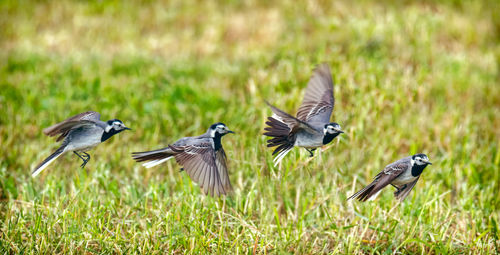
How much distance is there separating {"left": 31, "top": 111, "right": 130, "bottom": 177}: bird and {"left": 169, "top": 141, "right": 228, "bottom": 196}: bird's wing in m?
0.23

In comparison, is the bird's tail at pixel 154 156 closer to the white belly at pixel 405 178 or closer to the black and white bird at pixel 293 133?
the black and white bird at pixel 293 133

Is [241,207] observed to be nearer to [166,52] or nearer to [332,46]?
[332,46]

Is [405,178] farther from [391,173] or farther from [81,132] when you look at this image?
[81,132]

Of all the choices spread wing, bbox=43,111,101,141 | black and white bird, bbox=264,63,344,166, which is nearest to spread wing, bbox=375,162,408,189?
black and white bird, bbox=264,63,344,166

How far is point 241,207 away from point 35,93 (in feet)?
10.7

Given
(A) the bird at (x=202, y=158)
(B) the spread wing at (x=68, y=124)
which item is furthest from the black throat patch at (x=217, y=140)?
(B) the spread wing at (x=68, y=124)

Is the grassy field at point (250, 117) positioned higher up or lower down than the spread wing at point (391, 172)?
lower down

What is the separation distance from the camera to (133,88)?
6.11m

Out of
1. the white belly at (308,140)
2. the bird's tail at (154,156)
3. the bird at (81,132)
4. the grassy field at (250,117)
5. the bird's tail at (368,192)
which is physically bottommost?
the grassy field at (250,117)

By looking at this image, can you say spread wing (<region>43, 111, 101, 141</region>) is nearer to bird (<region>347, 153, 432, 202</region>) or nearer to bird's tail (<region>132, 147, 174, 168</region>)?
bird's tail (<region>132, 147, 174, 168</region>)

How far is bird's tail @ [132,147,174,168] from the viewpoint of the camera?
1.91 meters

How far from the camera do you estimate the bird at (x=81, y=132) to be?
1837 mm

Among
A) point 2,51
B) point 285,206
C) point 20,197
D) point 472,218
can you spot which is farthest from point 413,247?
point 2,51

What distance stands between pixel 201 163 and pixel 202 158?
20 mm
